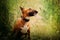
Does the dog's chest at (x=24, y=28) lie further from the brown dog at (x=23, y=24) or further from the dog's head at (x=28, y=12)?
the dog's head at (x=28, y=12)

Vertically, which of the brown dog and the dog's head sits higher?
the dog's head

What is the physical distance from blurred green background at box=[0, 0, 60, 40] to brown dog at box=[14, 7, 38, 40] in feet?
0.13

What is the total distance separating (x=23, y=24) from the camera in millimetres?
1659

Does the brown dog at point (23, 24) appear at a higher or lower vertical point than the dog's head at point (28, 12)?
lower

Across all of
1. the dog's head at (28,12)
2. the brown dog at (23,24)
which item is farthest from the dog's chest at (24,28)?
the dog's head at (28,12)

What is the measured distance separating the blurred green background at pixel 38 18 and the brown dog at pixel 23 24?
0.04 meters

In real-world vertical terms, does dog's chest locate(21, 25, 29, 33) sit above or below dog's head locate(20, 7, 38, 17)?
below

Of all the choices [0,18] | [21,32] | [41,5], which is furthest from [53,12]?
[0,18]

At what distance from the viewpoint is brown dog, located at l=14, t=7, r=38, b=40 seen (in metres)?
1.64

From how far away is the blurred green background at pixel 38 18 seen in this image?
1.63m

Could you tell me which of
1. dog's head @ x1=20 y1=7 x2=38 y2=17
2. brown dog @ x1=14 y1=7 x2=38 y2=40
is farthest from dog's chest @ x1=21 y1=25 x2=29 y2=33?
dog's head @ x1=20 y1=7 x2=38 y2=17

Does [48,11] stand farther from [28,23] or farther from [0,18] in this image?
[0,18]

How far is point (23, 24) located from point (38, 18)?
6.6 inches

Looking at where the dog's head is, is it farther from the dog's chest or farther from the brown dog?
the dog's chest
